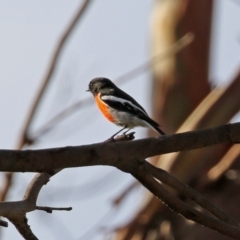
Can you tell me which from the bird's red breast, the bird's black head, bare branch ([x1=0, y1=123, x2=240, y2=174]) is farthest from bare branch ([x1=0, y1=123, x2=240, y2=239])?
the bird's black head

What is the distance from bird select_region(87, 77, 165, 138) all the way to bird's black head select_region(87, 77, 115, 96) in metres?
0.05

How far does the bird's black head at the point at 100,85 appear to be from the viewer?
5284mm

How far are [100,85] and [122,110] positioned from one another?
792 mm

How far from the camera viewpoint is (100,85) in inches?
212

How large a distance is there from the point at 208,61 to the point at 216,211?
4.49 m

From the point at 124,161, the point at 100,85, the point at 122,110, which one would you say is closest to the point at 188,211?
the point at 124,161

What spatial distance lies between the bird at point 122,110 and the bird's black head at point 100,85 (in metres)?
0.05

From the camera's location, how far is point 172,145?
2629 mm

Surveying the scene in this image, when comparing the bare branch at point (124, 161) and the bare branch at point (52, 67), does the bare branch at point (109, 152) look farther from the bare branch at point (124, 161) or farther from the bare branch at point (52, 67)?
the bare branch at point (52, 67)

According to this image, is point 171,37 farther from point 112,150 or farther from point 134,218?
point 112,150

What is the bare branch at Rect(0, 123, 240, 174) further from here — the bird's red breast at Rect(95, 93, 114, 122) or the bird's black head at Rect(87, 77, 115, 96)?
the bird's black head at Rect(87, 77, 115, 96)

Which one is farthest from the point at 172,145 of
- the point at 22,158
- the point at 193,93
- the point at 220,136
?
the point at 193,93

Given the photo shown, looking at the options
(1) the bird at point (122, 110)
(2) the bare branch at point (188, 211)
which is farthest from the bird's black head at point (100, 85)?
(2) the bare branch at point (188, 211)

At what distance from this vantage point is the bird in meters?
4.52
